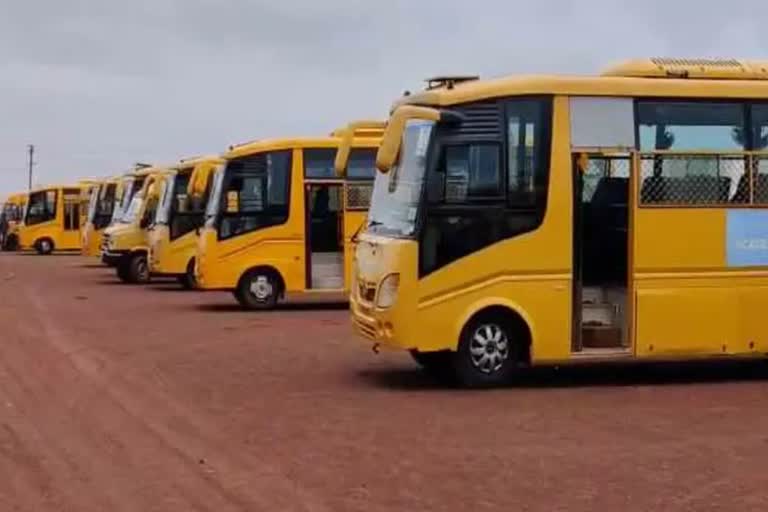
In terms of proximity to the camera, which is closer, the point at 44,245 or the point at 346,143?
the point at 346,143

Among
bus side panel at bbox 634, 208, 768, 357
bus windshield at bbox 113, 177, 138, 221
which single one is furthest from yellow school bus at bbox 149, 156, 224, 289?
bus side panel at bbox 634, 208, 768, 357

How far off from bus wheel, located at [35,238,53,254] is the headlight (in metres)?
43.3

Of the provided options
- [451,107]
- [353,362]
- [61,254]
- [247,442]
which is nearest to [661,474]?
[247,442]

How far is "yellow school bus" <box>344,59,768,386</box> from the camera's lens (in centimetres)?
1404

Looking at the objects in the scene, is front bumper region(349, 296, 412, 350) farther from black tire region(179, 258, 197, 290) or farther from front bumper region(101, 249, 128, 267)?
front bumper region(101, 249, 128, 267)

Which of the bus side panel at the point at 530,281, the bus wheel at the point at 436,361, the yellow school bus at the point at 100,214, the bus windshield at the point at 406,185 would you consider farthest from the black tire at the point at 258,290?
the yellow school bus at the point at 100,214

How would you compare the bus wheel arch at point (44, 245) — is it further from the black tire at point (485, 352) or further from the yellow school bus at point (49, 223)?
the black tire at point (485, 352)

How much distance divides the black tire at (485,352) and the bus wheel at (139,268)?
67.8ft

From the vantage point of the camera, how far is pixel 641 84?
47.9 feet

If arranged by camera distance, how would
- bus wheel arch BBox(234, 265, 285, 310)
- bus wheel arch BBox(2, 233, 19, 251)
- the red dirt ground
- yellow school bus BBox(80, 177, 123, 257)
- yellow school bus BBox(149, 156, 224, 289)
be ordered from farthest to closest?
1. bus wheel arch BBox(2, 233, 19, 251)
2. yellow school bus BBox(80, 177, 123, 257)
3. yellow school bus BBox(149, 156, 224, 289)
4. bus wheel arch BBox(234, 265, 285, 310)
5. the red dirt ground

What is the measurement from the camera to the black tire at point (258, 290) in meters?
24.6

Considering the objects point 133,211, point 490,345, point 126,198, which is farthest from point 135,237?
point 490,345

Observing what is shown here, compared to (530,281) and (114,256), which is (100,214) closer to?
(114,256)

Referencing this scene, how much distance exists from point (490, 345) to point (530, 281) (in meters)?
0.73
